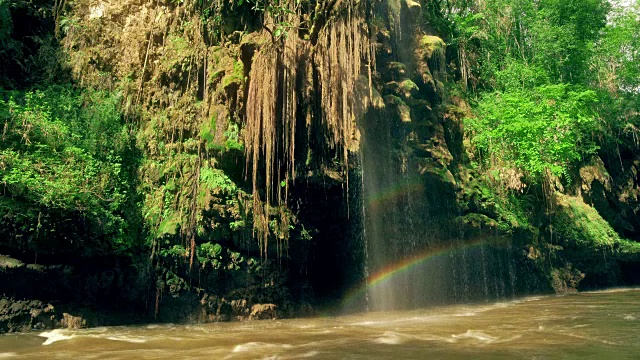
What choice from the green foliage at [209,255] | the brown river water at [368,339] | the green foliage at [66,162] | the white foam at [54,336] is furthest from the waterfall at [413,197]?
the white foam at [54,336]

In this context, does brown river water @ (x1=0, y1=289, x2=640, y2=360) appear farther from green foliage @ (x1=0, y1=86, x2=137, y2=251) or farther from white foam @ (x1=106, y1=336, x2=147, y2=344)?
green foliage @ (x1=0, y1=86, x2=137, y2=251)

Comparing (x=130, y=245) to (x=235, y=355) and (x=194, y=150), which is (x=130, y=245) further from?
(x=235, y=355)

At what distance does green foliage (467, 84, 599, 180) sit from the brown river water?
7467mm

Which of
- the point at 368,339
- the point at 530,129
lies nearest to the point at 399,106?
the point at 530,129

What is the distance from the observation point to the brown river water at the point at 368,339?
662 centimetres

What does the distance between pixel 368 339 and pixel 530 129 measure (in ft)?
40.7

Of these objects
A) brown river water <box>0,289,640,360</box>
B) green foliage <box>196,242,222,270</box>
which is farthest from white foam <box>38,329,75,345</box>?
green foliage <box>196,242,222,270</box>

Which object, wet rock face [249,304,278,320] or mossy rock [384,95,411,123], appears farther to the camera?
mossy rock [384,95,411,123]

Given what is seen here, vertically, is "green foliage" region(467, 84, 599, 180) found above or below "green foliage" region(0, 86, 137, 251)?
above

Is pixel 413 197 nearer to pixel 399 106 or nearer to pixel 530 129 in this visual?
pixel 399 106

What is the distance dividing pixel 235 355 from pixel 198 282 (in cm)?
482

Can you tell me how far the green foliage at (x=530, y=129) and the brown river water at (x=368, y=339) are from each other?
7467mm

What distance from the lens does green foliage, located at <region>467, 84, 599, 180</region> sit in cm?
1739

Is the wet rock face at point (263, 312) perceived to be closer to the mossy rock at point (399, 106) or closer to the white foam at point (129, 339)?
the white foam at point (129, 339)
